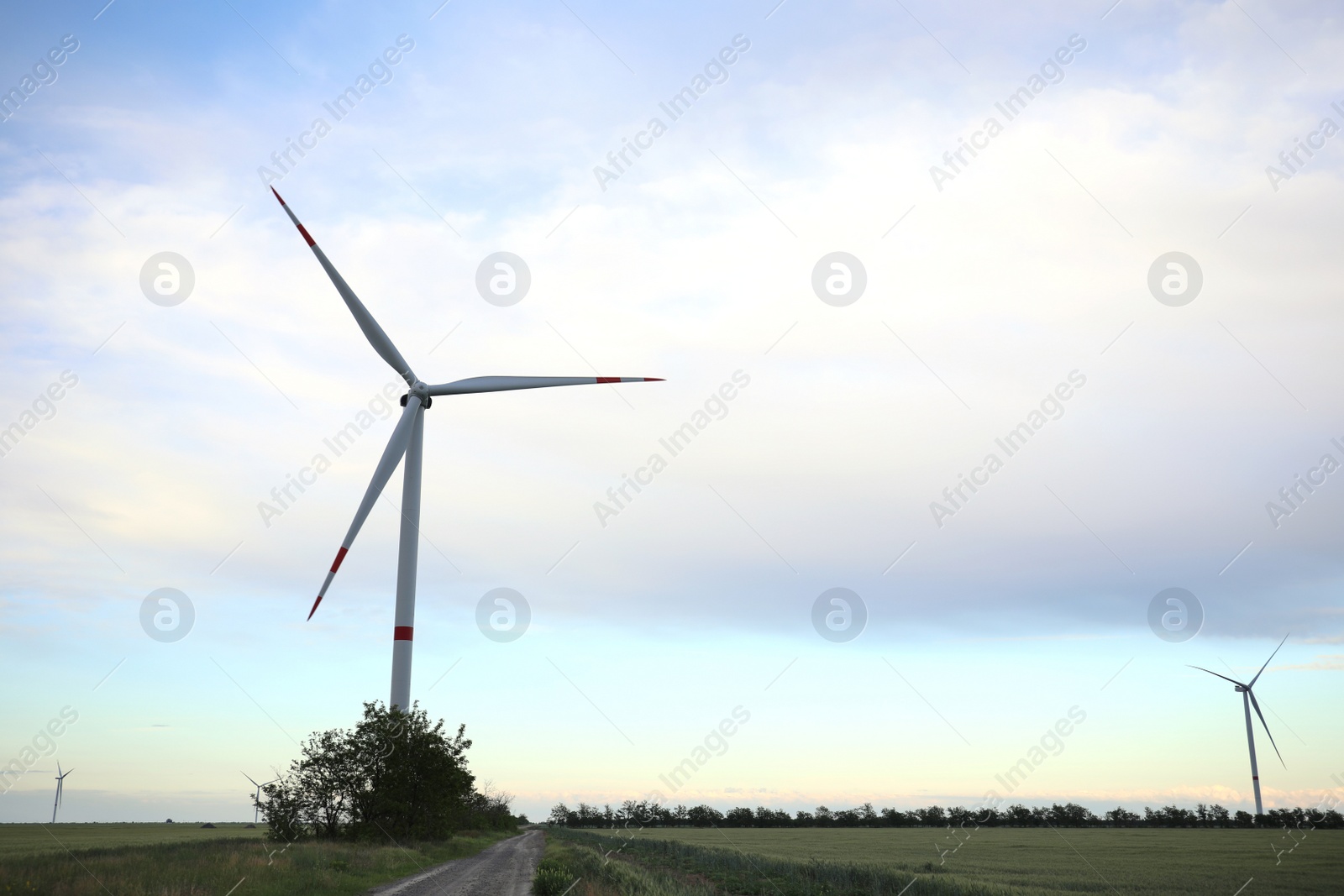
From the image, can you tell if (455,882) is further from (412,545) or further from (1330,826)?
(1330,826)

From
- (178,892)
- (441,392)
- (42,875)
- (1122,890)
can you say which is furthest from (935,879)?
(441,392)

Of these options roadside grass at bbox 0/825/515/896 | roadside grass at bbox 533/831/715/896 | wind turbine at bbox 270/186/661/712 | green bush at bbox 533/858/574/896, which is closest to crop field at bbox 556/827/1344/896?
roadside grass at bbox 533/831/715/896

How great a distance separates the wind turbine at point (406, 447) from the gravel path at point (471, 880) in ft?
34.4

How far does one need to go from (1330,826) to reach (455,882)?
155 m

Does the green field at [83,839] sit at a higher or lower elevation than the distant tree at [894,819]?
higher

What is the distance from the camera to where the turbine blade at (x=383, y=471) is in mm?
43094

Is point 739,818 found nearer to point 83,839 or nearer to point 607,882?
point 83,839

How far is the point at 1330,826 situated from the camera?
13112 cm

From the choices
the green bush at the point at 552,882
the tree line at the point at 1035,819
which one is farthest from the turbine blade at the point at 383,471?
the tree line at the point at 1035,819

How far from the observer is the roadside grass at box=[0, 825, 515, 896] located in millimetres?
21516

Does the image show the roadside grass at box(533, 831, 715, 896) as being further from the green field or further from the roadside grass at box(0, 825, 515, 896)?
the green field

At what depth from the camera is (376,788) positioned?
49.7 meters

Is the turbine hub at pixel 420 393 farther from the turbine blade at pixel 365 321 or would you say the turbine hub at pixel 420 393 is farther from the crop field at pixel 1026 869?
the crop field at pixel 1026 869

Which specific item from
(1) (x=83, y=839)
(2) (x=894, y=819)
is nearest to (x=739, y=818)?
(2) (x=894, y=819)
